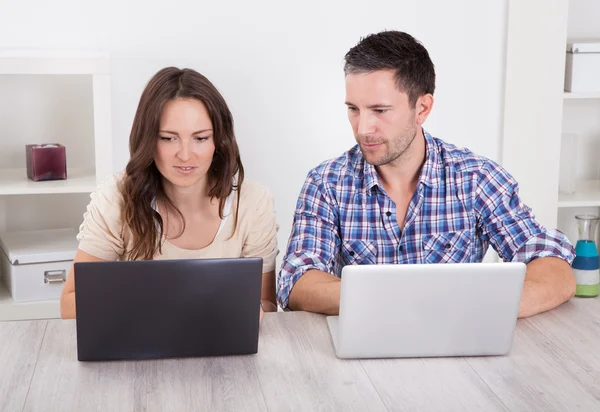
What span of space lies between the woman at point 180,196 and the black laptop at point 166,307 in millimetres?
450

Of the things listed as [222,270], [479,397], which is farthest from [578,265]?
[222,270]

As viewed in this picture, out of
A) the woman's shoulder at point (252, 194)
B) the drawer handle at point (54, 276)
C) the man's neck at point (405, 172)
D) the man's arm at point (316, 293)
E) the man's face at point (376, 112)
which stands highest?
the man's face at point (376, 112)

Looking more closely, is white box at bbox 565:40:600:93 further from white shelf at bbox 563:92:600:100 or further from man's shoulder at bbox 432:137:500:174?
man's shoulder at bbox 432:137:500:174

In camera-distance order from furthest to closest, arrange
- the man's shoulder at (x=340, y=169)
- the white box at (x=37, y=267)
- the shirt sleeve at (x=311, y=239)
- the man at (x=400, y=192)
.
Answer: the white box at (x=37, y=267) < the man's shoulder at (x=340, y=169) < the man at (x=400, y=192) < the shirt sleeve at (x=311, y=239)

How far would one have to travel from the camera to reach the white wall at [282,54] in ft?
9.91

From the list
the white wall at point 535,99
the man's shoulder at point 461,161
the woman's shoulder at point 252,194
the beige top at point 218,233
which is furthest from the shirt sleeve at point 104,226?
the white wall at point 535,99

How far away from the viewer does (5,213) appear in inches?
121

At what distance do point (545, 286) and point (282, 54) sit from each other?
1.57 metres

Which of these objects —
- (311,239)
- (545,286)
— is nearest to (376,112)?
(311,239)

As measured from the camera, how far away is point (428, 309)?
161 centimetres

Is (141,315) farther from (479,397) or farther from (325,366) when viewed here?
(479,397)

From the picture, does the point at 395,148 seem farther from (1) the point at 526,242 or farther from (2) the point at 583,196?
(2) the point at 583,196

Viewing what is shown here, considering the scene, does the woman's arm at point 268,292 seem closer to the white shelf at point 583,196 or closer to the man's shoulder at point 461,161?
the man's shoulder at point 461,161

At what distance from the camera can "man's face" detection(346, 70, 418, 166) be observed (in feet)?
7.11
